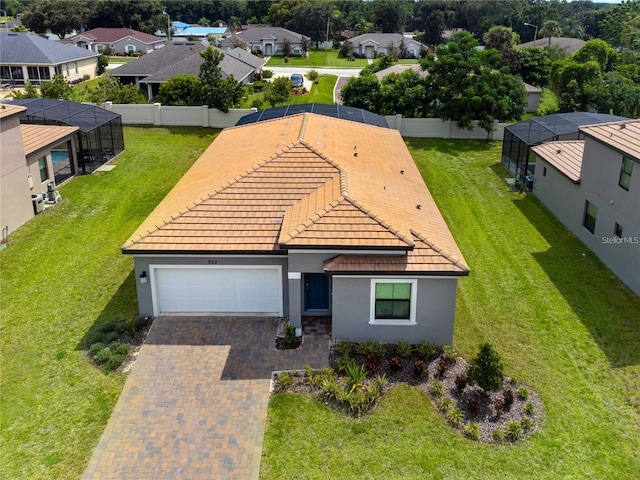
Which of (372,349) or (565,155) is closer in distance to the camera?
(372,349)

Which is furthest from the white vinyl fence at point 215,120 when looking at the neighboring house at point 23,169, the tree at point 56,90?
the neighboring house at point 23,169

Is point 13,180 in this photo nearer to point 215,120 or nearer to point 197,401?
point 197,401

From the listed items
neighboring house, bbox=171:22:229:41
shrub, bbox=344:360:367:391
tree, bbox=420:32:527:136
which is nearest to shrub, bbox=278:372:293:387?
shrub, bbox=344:360:367:391

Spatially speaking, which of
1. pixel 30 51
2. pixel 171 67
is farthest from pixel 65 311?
pixel 30 51

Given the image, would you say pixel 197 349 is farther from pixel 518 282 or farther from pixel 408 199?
pixel 518 282

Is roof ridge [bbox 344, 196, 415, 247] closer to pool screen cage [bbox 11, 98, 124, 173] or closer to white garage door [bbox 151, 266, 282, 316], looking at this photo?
white garage door [bbox 151, 266, 282, 316]

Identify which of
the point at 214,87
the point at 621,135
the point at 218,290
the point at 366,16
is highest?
the point at 366,16

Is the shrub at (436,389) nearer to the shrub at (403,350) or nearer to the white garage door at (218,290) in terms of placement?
the shrub at (403,350)

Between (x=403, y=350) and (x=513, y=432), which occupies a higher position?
(x=403, y=350)
